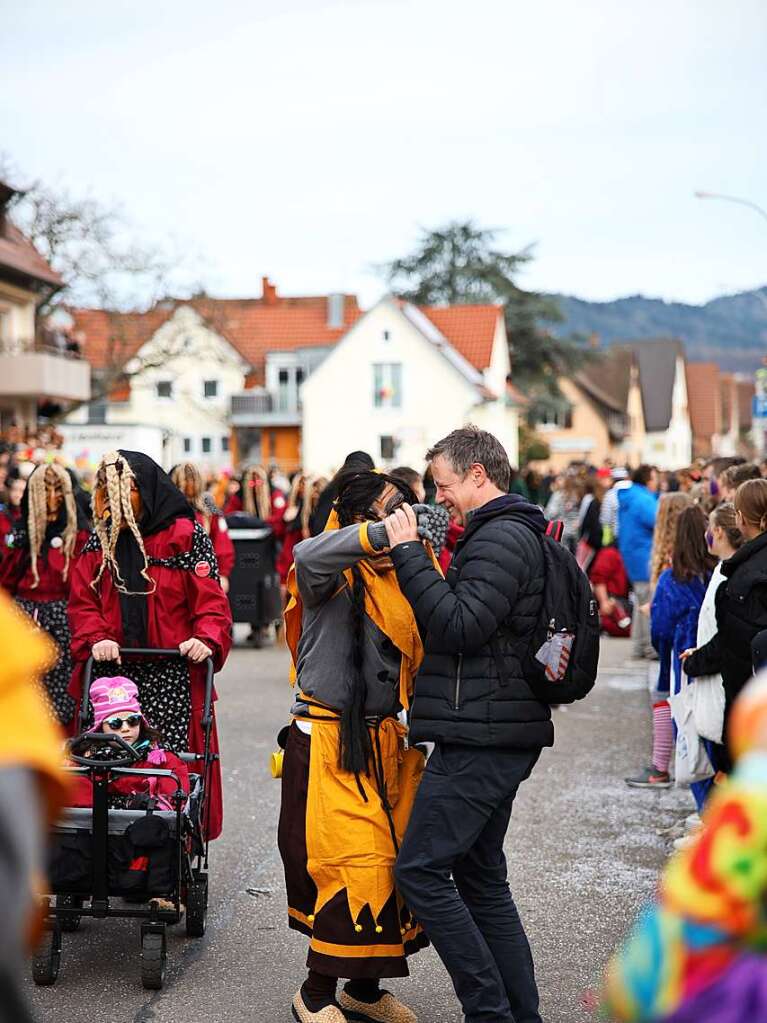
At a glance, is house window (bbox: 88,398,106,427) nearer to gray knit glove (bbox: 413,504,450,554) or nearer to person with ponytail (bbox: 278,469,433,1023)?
person with ponytail (bbox: 278,469,433,1023)

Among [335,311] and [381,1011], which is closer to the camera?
[381,1011]

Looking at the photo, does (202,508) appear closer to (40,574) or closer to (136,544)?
(40,574)

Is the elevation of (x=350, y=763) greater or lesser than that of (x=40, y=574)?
lesser

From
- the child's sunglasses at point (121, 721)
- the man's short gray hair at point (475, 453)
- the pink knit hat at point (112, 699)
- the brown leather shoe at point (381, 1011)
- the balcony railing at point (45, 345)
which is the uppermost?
the balcony railing at point (45, 345)

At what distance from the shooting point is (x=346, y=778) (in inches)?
185

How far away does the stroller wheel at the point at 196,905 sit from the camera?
577cm

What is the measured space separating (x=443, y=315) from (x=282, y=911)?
54.1 m

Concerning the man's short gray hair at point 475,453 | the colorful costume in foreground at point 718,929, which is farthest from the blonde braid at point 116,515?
the colorful costume in foreground at point 718,929

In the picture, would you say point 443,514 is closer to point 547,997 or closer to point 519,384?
point 547,997

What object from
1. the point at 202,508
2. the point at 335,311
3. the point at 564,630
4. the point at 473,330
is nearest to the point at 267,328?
the point at 335,311

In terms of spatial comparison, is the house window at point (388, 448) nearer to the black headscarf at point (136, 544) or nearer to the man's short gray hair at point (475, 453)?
the black headscarf at point (136, 544)

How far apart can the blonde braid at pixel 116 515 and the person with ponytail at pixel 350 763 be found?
136cm

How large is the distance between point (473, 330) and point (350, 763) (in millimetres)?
54180

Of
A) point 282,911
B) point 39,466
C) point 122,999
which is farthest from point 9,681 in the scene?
point 39,466
